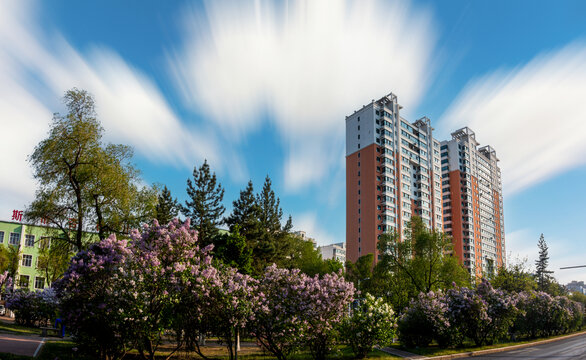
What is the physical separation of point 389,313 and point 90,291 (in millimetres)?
12733

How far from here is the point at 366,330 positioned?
17.3 metres

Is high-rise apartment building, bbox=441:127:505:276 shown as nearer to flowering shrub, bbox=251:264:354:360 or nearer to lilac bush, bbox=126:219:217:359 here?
flowering shrub, bbox=251:264:354:360

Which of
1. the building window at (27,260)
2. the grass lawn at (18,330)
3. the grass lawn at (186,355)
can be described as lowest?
the grass lawn at (18,330)

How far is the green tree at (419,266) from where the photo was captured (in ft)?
132

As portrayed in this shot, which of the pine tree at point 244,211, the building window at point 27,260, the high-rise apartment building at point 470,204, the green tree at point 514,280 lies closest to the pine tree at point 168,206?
the pine tree at point 244,211

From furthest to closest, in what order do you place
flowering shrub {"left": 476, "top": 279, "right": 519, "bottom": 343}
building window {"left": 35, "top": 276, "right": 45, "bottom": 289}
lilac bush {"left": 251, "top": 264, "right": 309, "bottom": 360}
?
1. building window {"left": 35, "top": 276, "right": 45, "bottom": 289}
2. flowering shrub {"left": 476, "top": 279, "right": 519, "bottom": 343}
3. lilac bush {"left": 251, "top": 264, "right": 309, "bottom": 360}

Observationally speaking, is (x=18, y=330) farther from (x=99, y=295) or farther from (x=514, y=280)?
(x=514, y=280)

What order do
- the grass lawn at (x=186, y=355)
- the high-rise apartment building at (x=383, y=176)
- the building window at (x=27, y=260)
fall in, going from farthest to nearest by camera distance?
the high-rise apartment building at (x=383, y=176) < the building window at (x=27, y=260) < the grass lawn at (x=186, y=355)

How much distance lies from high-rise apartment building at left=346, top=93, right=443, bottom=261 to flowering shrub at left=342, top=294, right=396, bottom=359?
58523mm

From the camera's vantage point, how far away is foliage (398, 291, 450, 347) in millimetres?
21859

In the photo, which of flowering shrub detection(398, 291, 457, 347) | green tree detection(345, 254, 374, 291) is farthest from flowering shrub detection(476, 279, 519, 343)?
green tree detection(345, 254, 374, 291)

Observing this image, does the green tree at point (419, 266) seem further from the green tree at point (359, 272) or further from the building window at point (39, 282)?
the building window at point (39, 282)

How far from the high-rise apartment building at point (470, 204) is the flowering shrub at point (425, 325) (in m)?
86.4

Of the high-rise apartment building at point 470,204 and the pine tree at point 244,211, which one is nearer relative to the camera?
the pine tree at point 244,211
